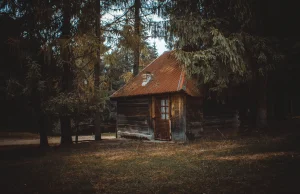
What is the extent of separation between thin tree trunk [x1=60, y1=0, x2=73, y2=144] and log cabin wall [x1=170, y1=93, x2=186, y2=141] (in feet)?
18.6

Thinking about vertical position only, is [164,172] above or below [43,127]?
below

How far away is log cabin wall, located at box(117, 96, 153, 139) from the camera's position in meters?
15.7

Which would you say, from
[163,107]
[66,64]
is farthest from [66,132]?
[163,107]

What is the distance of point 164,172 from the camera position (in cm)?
674

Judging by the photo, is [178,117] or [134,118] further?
[134,118]

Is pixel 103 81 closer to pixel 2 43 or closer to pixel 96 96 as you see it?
pixel 96 96

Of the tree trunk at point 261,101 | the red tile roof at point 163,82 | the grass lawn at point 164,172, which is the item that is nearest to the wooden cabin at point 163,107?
the red tile roof at point 163,82

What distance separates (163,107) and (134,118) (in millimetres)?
2718

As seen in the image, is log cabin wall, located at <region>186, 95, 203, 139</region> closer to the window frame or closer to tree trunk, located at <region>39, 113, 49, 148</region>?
the window frame

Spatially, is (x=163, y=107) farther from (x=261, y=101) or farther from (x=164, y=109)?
(x=261, y=101)

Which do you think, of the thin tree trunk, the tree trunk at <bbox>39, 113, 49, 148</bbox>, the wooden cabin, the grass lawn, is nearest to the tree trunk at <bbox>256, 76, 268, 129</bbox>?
the wooden cabin

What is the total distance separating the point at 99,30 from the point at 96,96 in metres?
3.20

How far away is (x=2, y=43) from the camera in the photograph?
10.0 m

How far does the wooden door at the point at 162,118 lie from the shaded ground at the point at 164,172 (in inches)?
196
